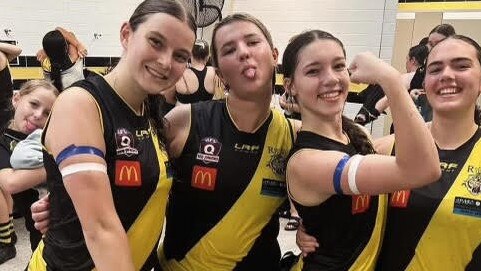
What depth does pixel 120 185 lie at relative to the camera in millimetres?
1191

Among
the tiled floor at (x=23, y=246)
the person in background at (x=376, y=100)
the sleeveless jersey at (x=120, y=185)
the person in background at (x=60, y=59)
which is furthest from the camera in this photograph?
the person in background at (x=60, y=59)

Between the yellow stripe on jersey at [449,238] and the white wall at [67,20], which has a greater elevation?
the white wall at [67,20]

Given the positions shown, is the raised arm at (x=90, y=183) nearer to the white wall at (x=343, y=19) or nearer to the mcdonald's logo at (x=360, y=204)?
the mcdonald's logo at (x=360, y=204)

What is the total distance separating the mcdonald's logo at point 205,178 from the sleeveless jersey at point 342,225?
286 millimetres

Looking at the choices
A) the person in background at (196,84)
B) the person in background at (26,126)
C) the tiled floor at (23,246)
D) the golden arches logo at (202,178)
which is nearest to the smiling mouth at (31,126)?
the person in background at (26,126)

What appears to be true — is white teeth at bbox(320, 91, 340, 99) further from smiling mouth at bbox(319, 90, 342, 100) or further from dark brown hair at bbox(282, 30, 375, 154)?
dark brown hair at bbox(282, 30, 375, 154)

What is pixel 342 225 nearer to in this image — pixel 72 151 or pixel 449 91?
pixel 449 91

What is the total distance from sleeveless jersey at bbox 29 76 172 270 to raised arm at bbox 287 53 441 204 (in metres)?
0.46

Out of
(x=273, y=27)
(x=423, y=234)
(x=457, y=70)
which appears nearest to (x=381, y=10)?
(x=273, y=27)

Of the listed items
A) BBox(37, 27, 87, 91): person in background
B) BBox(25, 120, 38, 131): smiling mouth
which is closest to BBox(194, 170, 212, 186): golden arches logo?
BBox(25, 120, 38, 131): smiling mouth

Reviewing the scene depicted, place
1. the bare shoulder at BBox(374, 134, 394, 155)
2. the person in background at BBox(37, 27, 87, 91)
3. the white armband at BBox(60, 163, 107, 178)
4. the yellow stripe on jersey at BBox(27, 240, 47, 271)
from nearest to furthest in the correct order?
1. the white armband at BBox(60, 163, 107, 178)
2. the yellow stripe on jersey at BBox(27, 240, 47, 271)
3. the bare shoulder at BBox(374, 134, 394, 155)
4. the person in background at BBox(37, 27, 87, 91)

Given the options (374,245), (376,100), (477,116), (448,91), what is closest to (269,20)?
(376,100)

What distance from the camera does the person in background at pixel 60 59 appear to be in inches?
161

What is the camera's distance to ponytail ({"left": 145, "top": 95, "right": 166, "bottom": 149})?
1362 millimetres
